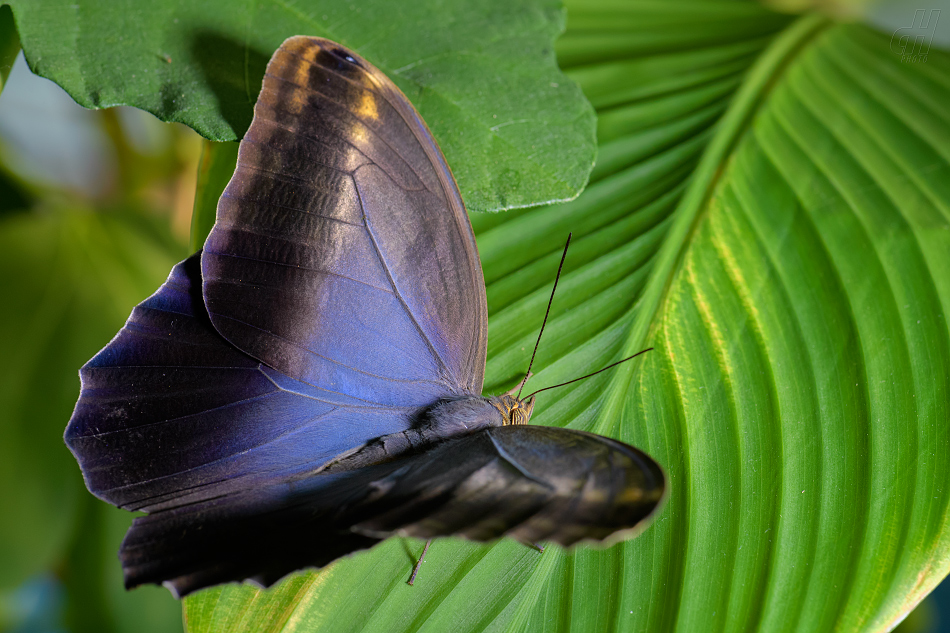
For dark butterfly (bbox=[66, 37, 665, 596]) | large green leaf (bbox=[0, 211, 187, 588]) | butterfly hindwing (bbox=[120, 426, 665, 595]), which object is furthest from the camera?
large green leaf (bbox=[0, 211, 187, 588])

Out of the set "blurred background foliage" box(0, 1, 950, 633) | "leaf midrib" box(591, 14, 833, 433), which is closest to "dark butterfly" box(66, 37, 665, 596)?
"leaf midrib" box(591, 14, 833, 433)

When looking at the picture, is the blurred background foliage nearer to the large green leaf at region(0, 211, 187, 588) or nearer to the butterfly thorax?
the large green leaf at region(0, 211, 187, 588)

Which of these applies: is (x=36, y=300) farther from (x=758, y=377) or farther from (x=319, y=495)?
(x=758, y=377)

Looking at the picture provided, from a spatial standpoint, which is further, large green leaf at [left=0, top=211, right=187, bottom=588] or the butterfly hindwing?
large green leaf at [left=0, top=211, right=187, bottom=588]

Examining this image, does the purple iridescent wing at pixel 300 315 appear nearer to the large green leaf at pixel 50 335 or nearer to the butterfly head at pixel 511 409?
the butterfly head at pixel 511 409

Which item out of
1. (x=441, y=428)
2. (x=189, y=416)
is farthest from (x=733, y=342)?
(x=189, y=416)

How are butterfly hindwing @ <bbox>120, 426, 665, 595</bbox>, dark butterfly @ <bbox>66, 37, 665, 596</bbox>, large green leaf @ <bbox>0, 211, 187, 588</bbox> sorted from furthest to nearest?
1. large green leaf @ <bbox>0, 211, 187, 588</bbox>
2. dark butterfly @ <bbox>66, 37, 665, 596</bbox>
3. butterfly hindwing @ <bbox>120, 426, 665, 595</bbox>

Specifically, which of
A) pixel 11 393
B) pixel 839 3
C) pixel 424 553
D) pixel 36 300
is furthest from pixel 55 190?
pixel 839 3

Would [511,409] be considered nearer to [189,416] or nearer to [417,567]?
[417,567]
